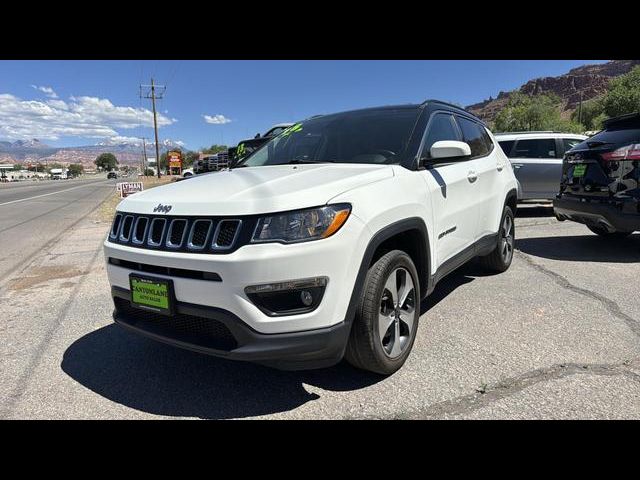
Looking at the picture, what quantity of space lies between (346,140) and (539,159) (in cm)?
803

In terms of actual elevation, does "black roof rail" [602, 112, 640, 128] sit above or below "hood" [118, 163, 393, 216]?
above

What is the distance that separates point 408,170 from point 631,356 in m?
2.05

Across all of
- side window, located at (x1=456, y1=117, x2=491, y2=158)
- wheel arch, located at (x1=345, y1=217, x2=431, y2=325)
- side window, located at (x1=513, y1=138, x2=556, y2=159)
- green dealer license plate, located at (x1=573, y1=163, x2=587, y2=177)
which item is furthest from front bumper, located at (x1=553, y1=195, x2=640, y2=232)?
side window, located at (x1=513, y1=138, x2=556, y2=159)

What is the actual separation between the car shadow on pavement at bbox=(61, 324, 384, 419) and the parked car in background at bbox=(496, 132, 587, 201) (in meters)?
8.62

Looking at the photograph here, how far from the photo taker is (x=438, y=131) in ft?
12.3

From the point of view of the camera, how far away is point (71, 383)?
2949mm

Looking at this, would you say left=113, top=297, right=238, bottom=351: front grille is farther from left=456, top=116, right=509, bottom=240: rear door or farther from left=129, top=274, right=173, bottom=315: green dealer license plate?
left=456, top=116, right=509, bottom=240: rear door

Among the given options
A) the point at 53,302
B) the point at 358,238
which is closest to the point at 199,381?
the point at 358,238

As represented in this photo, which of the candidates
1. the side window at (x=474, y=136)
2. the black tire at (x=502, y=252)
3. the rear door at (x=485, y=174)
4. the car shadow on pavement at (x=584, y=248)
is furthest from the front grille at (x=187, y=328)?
the car shadow on pavement at (x=584, y=248)

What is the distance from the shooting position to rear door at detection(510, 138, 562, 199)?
985cm

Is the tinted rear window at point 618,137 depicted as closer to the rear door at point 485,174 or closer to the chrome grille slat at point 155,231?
the rear door at point 485,174
